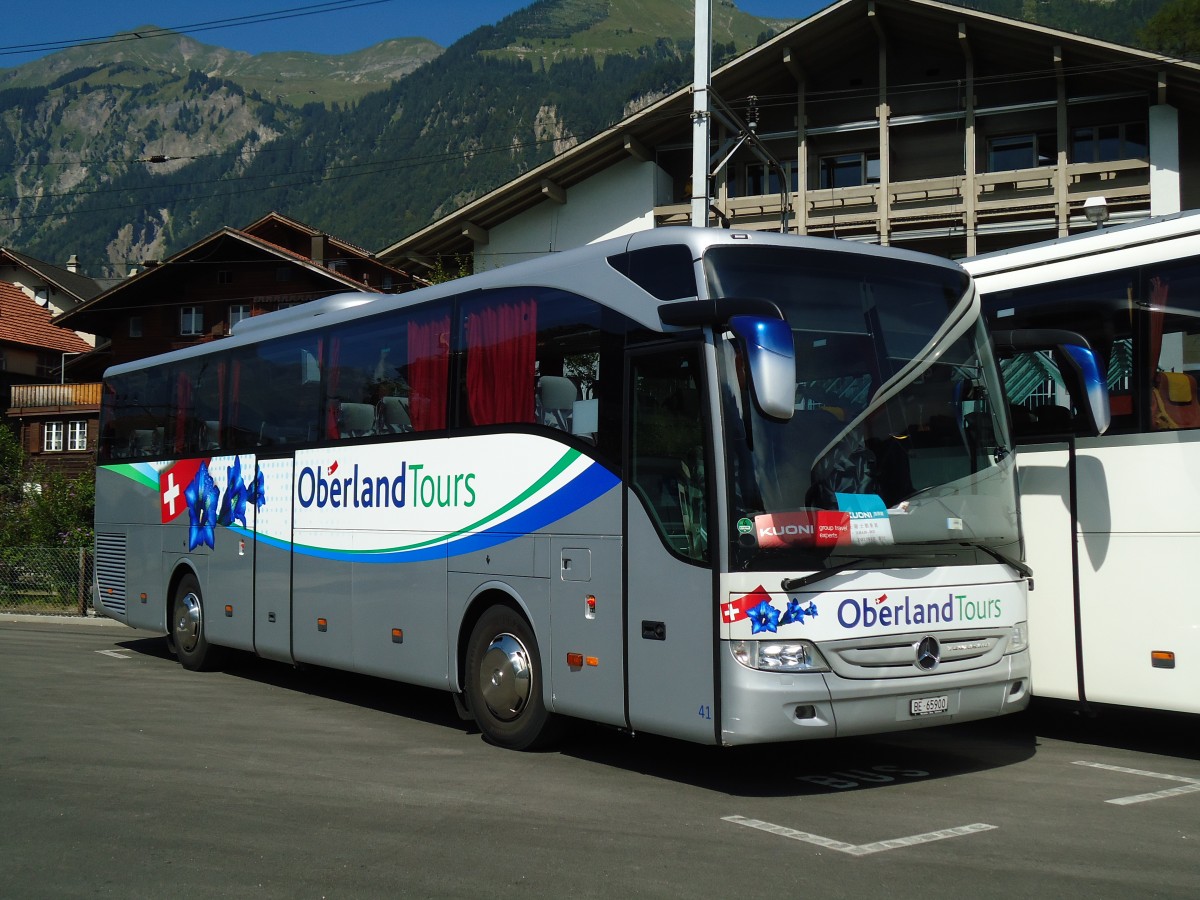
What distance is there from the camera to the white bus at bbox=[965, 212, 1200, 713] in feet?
29.6

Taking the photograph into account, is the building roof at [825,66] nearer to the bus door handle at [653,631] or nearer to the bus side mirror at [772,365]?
the bus door handle at [653,631]

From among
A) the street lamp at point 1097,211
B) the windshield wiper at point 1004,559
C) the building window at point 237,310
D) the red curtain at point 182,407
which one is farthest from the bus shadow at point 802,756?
the building window at point 237,310

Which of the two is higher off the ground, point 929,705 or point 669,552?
point 669,552

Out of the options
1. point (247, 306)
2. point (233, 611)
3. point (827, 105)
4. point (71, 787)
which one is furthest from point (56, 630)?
point (247, 306)

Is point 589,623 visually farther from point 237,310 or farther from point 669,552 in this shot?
point 237,310

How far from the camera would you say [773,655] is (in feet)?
25.6

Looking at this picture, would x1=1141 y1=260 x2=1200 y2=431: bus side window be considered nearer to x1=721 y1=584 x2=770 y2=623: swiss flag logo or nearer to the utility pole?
x1=721 y1=584 x2=770 y2=623: swiss flag logo

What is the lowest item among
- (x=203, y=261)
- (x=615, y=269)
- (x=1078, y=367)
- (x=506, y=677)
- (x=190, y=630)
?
(x=190, y=630)

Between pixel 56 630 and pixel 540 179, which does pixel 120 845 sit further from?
pixel 540 179

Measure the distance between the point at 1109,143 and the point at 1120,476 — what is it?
2390 centimetres

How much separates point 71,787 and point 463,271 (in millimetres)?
25485

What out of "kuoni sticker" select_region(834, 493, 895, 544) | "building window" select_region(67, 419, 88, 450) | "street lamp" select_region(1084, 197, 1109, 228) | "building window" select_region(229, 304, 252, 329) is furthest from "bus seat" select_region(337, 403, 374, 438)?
"building window" select_region(67, 419, 88, 450)

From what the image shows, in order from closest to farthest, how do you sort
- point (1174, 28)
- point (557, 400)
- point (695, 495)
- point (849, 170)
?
point (695, 495)
point (557, 400)
point (849, 170)
point (1174, 28)

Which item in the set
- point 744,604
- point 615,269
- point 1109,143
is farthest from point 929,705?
point 1109,143
